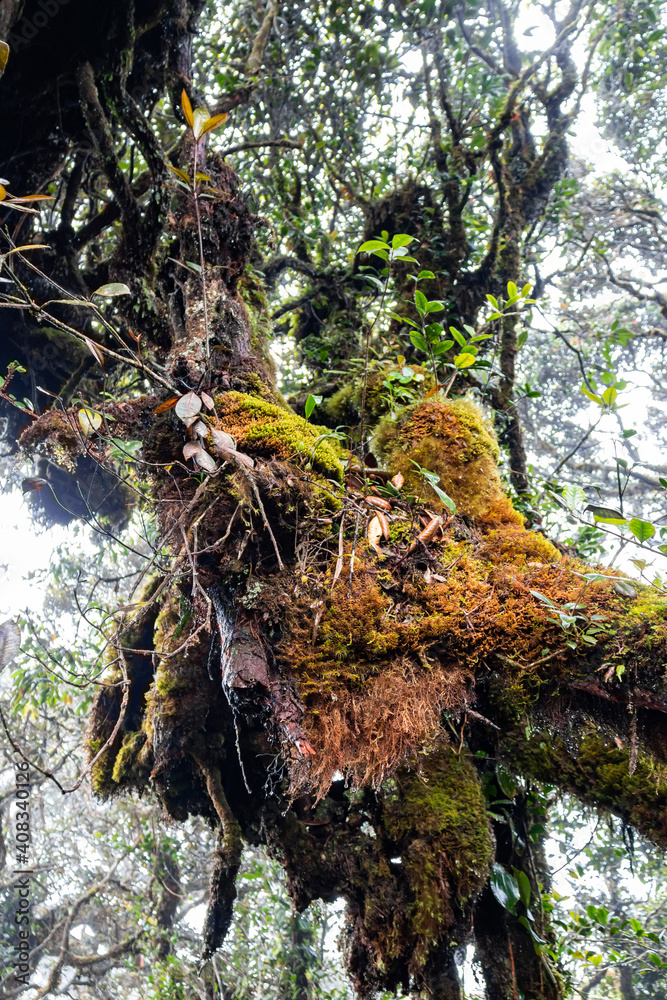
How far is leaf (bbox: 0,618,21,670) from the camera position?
172cm

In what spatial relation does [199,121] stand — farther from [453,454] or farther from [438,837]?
[438,837]

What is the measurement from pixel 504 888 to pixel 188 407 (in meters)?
2.61

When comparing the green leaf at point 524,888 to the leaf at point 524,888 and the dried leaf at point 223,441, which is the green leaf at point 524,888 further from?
the dried leaf at point 223,441

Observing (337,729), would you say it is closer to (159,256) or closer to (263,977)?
(159,256)

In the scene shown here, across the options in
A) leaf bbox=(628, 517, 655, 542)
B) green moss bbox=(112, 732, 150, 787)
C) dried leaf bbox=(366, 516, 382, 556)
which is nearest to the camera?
leaf bbox=(628, 517, 655, 542)

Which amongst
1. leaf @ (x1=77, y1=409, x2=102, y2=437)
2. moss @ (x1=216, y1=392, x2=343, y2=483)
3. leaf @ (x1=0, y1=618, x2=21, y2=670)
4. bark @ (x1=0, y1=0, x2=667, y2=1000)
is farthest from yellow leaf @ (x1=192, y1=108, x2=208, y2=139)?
leaf @ (x1=0, y1=618, x2=21, y2=670)

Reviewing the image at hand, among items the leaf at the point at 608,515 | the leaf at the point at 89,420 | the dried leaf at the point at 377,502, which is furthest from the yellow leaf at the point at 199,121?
the leaf at the point at 608,515

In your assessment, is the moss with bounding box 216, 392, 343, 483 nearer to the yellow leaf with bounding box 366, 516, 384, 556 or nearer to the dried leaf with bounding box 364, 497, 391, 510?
the dried leaf with bounding box 364, 497, 391, 510

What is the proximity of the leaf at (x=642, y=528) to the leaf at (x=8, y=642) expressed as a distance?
2.10m

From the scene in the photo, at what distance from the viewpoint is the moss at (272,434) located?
8.03 feet

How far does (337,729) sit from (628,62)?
22.4 feet

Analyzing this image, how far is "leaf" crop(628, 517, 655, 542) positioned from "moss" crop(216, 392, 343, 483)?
129 cm

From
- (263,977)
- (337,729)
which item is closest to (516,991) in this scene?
(337,729)

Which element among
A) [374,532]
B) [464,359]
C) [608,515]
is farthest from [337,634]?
[464,359]
